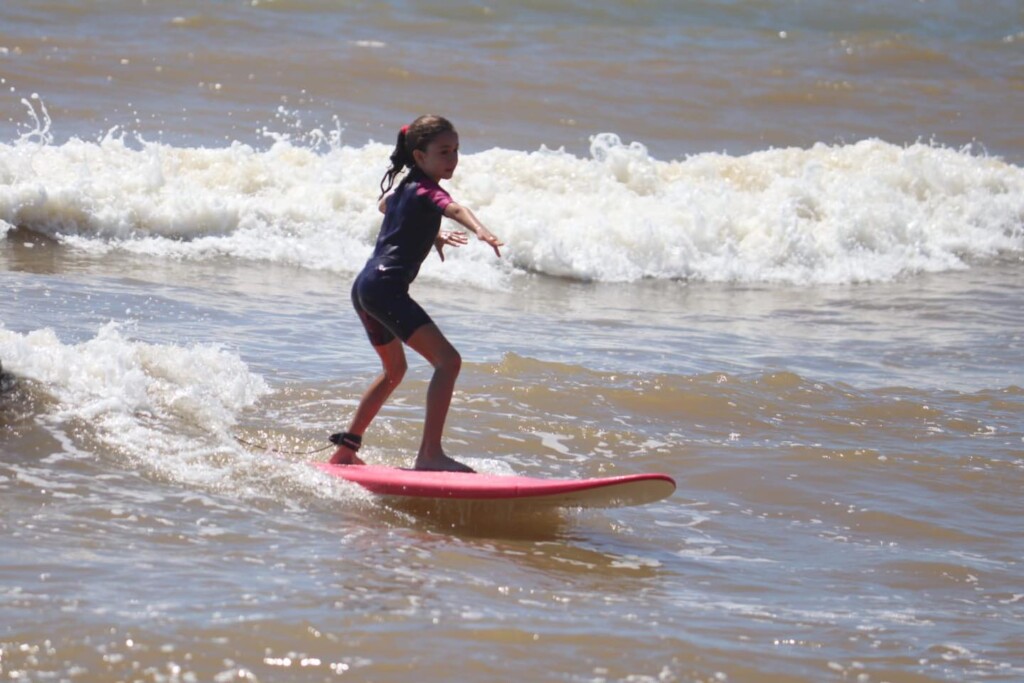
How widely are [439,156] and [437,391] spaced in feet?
3.10

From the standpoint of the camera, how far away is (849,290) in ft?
42.0

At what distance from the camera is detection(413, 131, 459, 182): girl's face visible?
5.61m

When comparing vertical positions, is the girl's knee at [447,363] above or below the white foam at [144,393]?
above

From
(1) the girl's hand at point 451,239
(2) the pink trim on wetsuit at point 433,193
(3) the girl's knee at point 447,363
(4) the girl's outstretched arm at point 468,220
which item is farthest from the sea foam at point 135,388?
(4) the girl's outstretched arm at point 468,220

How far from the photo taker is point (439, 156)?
5.62m

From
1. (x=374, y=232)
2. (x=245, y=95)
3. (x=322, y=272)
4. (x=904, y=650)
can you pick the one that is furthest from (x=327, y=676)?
(x=245, y=95)

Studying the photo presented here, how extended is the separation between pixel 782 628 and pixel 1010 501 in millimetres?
2269

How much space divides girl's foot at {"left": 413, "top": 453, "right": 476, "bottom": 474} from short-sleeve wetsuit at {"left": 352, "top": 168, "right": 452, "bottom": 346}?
50 cm

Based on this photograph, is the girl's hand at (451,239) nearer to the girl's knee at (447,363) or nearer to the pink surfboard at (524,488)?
the girl's knee at (447,363)

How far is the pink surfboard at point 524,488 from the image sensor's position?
5.36 metres

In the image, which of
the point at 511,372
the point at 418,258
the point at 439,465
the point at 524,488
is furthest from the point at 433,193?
the point at 511,372

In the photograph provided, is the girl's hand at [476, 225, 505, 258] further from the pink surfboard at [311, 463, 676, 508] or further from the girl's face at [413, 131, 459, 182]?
the pink surfboard at [311, 463, 676, 508]

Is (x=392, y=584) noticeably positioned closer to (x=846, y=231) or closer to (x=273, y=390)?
(x=273, y=390)

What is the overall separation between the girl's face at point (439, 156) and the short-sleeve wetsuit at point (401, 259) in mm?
43
